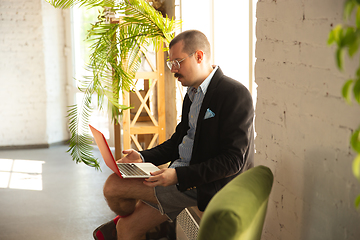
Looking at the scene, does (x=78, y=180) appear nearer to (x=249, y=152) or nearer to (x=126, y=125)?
(x=126, y=125)

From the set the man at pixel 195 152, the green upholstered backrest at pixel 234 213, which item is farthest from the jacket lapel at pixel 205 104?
the green upholstered backrest at pixel 234 213

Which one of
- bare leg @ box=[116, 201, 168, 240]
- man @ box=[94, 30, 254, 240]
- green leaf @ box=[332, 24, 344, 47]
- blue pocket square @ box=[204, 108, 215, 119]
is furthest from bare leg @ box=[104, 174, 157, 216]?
green leaf @ box=[332, 24, 344, 47]

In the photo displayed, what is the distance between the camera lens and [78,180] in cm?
386

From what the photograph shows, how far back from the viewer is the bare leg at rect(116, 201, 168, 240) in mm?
1918

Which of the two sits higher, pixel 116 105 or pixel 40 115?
pixel 116 105

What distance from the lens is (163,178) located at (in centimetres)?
163

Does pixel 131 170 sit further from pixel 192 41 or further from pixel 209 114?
pixel 192 41

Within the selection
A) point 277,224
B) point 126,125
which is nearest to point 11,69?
point 126,125

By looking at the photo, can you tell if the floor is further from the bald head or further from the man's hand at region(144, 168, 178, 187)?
the bald head

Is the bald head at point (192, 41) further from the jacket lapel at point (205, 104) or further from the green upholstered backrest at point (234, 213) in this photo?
the green upholstered backrest at point (234, 213)

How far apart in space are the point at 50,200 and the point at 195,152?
2.04 m

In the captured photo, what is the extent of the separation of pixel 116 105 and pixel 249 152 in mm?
1367

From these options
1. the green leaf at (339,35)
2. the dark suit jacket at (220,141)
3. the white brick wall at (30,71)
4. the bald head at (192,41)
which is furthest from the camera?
the white brick wall at (30,71)

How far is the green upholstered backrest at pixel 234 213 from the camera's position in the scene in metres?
0.82
